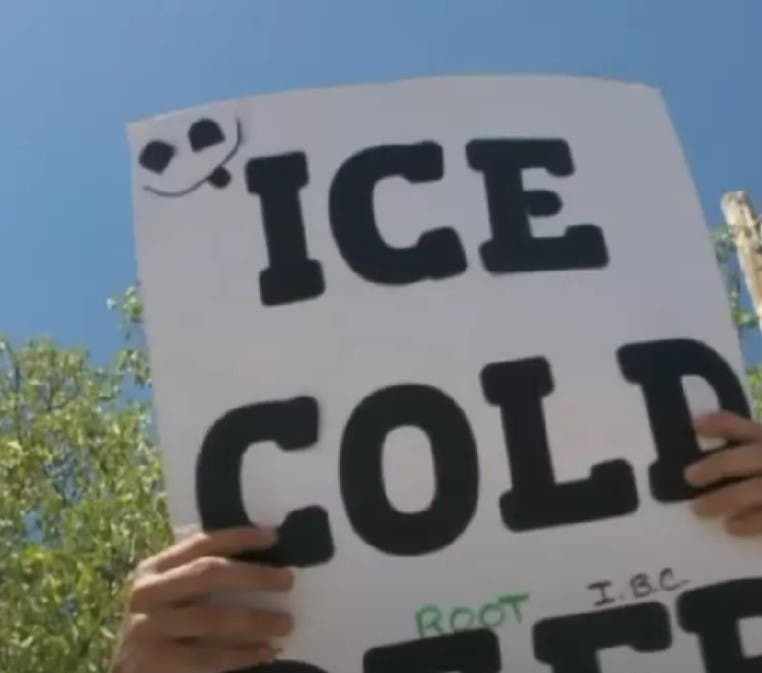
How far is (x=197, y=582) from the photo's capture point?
1497 mm

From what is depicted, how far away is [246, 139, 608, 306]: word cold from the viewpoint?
1.68 meters

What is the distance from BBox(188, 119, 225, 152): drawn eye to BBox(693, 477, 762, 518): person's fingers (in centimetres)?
71

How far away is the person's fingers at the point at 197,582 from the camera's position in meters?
1.50

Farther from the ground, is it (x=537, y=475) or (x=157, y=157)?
(x=157, y=157)

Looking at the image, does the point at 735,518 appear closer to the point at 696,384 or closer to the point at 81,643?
the point at 696,384

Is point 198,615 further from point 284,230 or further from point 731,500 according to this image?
point 731,500

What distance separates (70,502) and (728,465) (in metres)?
6.91

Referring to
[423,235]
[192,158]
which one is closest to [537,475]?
[423,235]

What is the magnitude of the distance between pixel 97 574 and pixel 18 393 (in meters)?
2.17

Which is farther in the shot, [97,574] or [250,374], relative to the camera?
[97,574]

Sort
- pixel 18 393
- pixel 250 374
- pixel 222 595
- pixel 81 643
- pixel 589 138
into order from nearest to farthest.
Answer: pixel 222 595 → pixel 250 374 → pixel 589 138 → pixel 81 643 → pixel 18 393

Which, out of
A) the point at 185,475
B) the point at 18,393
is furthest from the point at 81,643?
the point at 185,475

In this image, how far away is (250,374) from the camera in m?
1.62

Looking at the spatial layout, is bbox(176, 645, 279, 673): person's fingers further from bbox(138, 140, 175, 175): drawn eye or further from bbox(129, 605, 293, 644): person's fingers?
bbox(138, 140, 175, 175): drawn eye
